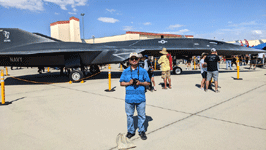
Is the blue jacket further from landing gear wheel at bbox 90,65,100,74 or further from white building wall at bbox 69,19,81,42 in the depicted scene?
white building wall at bbox 69,19,81,42

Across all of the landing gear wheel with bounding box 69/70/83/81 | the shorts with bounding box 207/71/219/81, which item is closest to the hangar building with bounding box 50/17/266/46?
the landing gear wheel with bounding box 69/70/83/81

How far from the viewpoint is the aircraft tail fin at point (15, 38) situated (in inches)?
404

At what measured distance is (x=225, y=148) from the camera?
9.06ft

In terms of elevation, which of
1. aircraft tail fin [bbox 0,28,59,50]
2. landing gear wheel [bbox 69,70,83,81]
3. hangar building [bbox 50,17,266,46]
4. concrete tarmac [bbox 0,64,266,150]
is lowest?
concrete tarmac [bbox 0,64,266,150]

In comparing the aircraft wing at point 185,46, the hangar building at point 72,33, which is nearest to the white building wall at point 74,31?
the hangar building at point 72,33

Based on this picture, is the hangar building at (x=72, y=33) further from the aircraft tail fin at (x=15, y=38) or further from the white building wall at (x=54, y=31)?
the aircraft tail fin at (x=15, y=38)

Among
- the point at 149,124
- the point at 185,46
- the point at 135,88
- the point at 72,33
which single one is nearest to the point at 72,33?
the point at 72,33

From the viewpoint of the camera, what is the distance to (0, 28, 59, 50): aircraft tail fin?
33.7 feet

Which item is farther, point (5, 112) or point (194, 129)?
point (5, 112)

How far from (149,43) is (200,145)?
10208mm

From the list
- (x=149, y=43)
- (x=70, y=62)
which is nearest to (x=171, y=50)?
(x=149, y=43)

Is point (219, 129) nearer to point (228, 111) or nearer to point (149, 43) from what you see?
point (228, 111)

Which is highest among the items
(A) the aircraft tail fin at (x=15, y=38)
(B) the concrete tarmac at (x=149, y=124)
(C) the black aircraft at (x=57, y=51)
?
(A) the aircraft tail fin at (x=15, y=38)

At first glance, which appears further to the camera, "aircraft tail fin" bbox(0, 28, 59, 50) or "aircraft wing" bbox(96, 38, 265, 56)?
"aircraft wing" bbox(96, 38, 265, 56)
